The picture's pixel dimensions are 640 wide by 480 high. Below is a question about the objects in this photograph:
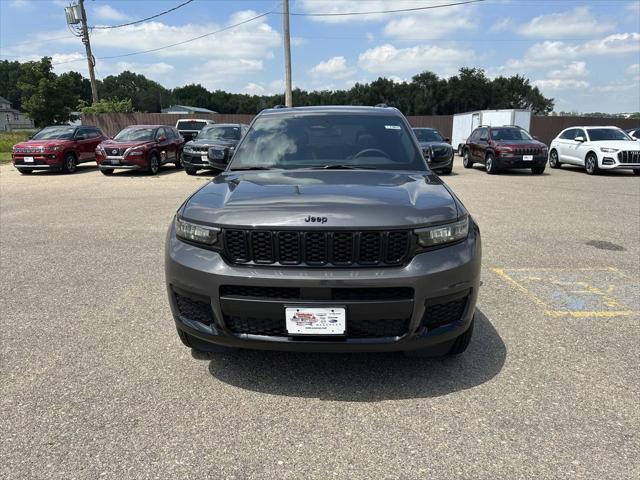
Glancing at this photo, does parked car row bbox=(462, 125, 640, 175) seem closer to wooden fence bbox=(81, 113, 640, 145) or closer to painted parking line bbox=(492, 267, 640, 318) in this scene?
painted parking line bbox=(492, 267, 640, 318)

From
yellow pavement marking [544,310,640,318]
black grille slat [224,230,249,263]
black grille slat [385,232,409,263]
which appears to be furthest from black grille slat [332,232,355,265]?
yellow pavement marking [544,310,640,318]

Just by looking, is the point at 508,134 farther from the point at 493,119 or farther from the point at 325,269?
the point at 325,269

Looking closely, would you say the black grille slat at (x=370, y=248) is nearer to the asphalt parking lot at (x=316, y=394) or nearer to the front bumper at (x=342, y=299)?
the front bumper at (x=342, y=299)

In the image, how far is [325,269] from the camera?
2695 millimetres

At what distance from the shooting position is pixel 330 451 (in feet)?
8.00

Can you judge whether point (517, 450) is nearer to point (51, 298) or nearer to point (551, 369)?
point (551, 369)

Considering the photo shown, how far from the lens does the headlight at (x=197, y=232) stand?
2854 mm

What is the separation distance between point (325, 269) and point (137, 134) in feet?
52.5

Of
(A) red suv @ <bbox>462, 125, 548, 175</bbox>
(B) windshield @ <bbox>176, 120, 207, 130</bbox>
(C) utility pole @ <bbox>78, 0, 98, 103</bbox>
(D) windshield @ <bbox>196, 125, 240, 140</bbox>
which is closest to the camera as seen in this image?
(A) red suv @ <bbox>462, 125, 548, 175</bbox>

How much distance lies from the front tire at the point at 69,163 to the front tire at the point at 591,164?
18151 millimetres

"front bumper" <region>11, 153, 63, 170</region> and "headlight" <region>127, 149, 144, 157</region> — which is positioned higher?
"headlight" <region>127, 149, 144, 157</region>

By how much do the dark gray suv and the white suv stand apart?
615 inches

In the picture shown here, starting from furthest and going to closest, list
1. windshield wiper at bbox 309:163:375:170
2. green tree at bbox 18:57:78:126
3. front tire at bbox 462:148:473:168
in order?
1. green tree at bbox 18:57:78:126
2. front tire at bbox 462:148:473:168
3. windshield wiper at bbox 309:163:375:170

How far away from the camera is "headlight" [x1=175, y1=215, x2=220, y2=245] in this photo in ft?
9.36
